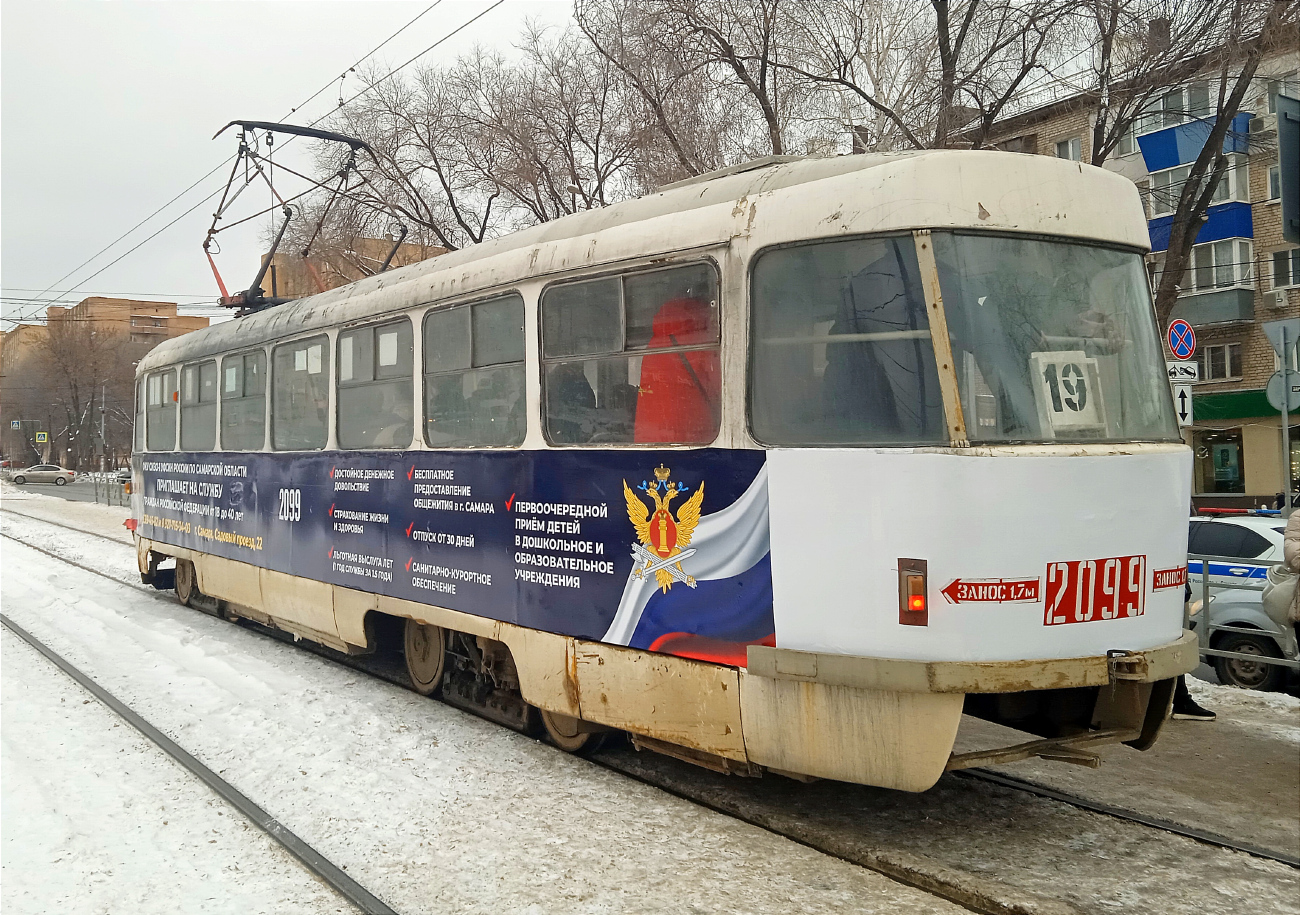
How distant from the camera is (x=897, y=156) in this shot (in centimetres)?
475

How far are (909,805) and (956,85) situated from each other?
11.4 m

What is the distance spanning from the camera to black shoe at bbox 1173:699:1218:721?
7359mm

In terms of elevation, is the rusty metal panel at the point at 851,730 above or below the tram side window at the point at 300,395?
below

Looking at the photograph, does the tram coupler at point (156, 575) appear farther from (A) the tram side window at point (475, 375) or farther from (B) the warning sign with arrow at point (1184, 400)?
(B) the warning sign with arrow at point (1184, 400)

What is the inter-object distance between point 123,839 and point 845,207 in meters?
4.43

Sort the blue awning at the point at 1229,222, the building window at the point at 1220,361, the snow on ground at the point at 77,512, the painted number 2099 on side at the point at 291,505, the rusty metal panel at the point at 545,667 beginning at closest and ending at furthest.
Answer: the rusty metal panel at the point at 545,667 < the painted number 2099 on side at the point at 291,505 < the snow on ground at the point at 77,512 < the blue awning at the point at 1229,222 < the building window at the point at 1220,361

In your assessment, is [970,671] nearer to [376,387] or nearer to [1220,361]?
[376,387]

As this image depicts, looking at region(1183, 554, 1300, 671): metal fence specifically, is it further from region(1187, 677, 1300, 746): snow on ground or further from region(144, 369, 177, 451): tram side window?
region(144, 369, 177, 451): tram side window

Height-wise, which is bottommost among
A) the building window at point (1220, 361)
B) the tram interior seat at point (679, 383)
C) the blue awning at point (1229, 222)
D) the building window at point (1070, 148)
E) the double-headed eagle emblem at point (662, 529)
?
the double-headed eagle emblem at point (662, 529)

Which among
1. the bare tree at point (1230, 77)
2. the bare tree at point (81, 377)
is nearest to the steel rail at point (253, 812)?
the bare tree at point (1230, 77)

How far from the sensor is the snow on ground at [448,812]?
14.3 feet

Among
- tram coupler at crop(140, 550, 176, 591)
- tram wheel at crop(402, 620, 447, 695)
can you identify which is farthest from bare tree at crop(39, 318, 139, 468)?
tram wheel at crop(402, 620, 447, 695)

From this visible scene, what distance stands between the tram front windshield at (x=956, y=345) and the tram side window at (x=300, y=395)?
187 inches

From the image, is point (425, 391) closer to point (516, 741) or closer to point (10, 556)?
point (516, 741)
